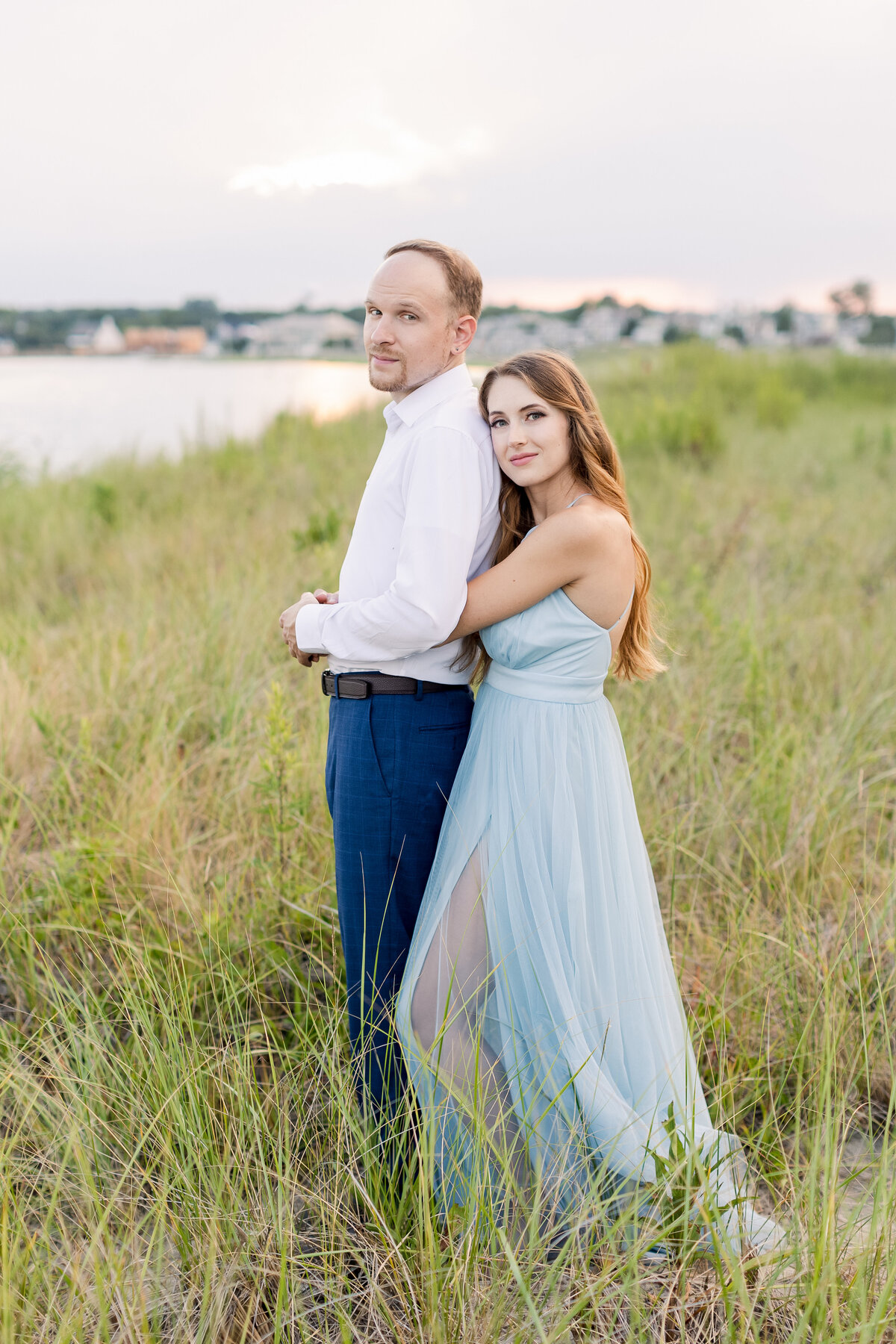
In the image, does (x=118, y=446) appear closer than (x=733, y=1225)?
No

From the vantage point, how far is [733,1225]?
1.80m

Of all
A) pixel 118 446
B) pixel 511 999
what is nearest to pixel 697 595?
pixel 511 999

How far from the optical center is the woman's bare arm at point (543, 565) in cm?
187

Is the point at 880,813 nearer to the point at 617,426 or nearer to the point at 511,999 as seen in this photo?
the point at 511,999

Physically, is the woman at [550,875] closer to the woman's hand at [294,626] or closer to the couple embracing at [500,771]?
the couple embracing at [500,771]

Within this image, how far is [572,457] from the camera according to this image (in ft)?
6.47

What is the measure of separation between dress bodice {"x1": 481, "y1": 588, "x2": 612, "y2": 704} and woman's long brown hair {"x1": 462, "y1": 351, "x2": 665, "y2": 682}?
0.47 ft

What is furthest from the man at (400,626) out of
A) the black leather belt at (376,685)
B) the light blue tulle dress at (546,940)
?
the light blue tulle dress at (546,940)

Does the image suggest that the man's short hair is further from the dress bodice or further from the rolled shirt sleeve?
the dress bodice

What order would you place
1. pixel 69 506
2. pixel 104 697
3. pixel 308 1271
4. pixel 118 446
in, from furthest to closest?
pixel 118 446
pixel 69 506
pixel 104 697
pixel 308 1271

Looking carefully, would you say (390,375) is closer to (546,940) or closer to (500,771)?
(500,771)

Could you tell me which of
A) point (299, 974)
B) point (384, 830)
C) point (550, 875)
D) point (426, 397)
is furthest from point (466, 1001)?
point (426, 397)

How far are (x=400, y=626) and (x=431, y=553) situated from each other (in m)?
0.17

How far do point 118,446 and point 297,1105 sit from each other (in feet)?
34.8
